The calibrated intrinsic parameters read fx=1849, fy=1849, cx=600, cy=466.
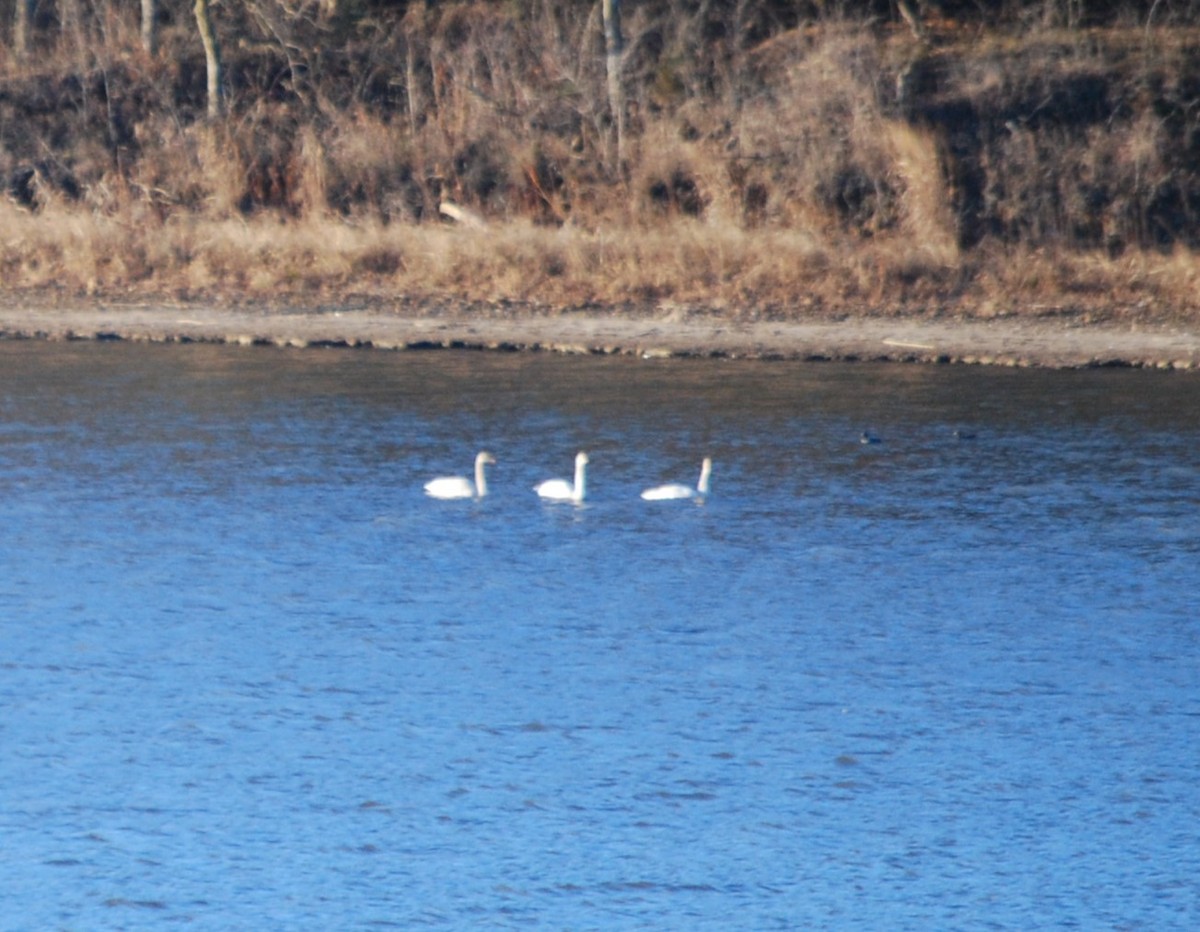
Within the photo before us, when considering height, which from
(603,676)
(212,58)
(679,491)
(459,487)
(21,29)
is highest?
(21,29)

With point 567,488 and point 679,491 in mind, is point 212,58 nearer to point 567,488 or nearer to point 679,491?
point 567,488

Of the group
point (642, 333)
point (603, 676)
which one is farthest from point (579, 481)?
point (642, 333)

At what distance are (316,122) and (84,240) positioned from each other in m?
5.38

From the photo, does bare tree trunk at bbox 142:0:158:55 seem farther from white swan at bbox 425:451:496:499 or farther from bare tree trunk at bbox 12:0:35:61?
white swan at bbox 425:451:496:499

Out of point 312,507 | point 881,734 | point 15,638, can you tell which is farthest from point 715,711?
point 312,507

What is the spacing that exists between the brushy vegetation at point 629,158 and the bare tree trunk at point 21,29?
324 millimetres

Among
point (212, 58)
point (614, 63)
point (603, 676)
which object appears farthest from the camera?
point (212, 58)

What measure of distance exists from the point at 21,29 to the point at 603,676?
27882 mm

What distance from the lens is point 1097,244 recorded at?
79.2 feet

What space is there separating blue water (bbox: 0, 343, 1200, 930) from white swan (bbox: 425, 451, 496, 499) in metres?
0.18

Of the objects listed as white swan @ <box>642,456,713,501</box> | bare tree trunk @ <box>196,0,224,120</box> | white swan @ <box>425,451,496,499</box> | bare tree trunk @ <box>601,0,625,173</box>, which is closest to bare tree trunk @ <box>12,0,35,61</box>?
bare tree trunk @ <box>196,0,224,120</box>

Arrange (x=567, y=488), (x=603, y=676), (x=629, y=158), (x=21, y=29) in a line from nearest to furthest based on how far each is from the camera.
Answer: (x=603, y=676) → (x=567, y=488) → (x=629, y=158) → (x=21, y=29)

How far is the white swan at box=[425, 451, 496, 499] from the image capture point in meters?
12.6

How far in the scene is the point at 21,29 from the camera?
33.0 metres
